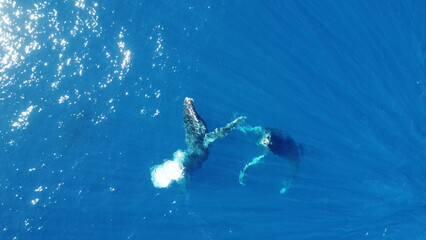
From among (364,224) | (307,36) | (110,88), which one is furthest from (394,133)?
(110,88)

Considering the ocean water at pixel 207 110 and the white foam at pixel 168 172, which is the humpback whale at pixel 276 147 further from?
the white foam at pixel 168 172

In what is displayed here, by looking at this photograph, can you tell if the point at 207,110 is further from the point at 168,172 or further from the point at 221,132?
the point at 168,172

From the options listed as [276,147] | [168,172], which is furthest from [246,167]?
[168,172]

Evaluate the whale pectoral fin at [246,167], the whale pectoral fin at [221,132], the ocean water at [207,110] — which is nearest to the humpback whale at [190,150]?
the whale pectoral fin at [221,132]

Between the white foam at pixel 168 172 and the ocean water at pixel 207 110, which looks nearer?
the ocean water at pixel 207 110

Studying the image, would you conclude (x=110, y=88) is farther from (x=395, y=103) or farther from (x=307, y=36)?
Answer: (x=395, y=103)

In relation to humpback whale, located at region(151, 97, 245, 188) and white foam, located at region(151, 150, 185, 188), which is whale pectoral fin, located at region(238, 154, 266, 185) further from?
white foam, located at region(151, 150, 185, 188)

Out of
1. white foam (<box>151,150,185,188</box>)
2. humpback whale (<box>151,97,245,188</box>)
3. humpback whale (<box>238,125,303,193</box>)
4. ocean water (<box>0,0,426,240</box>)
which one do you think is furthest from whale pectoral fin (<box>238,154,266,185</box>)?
white foam (<box>151,150,185,188</box>)
